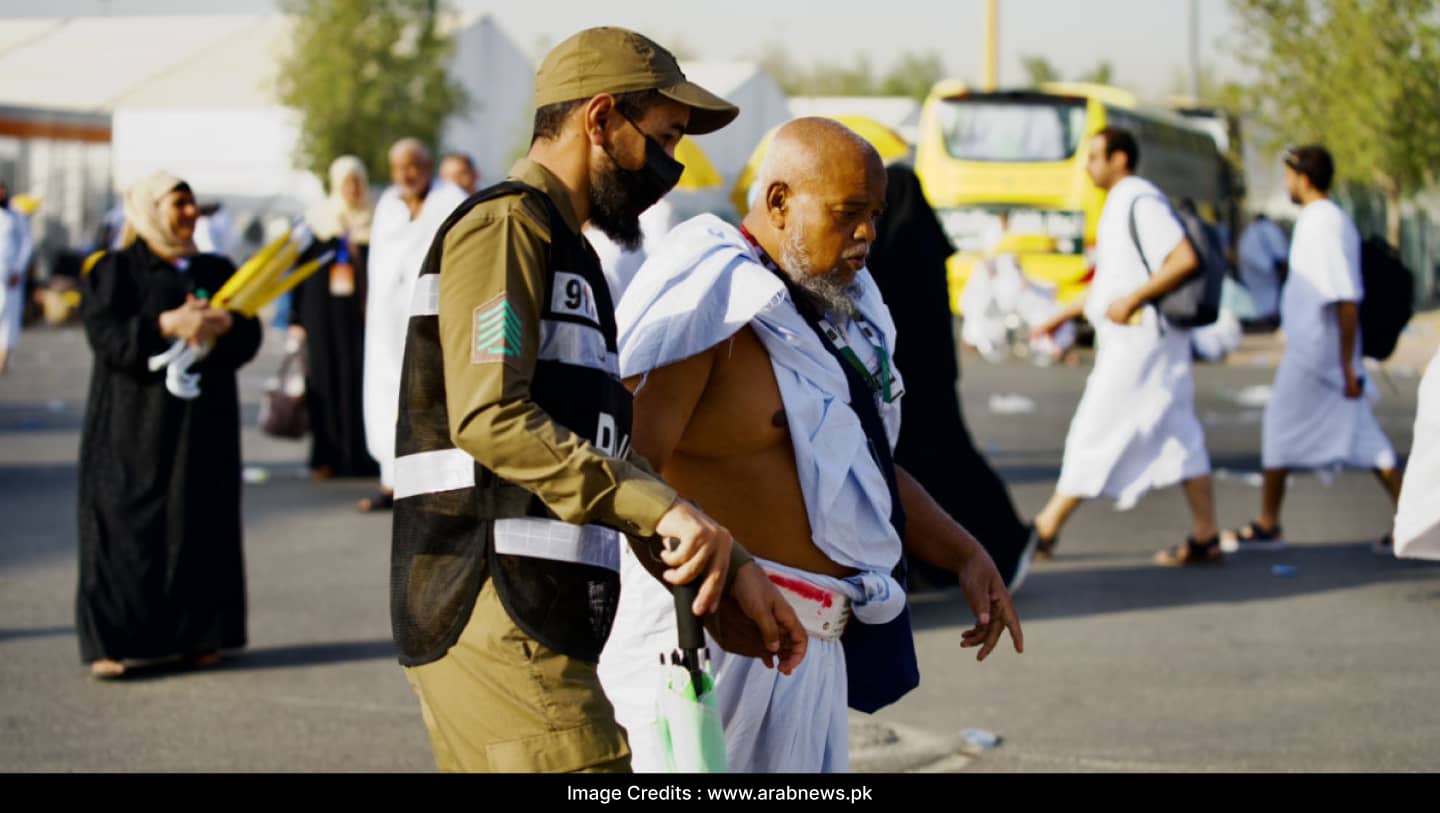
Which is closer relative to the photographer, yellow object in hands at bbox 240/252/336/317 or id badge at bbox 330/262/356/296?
yellow object in hands at bbox 240/252/336/317

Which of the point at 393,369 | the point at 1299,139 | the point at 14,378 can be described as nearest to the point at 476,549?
the point at 393,369

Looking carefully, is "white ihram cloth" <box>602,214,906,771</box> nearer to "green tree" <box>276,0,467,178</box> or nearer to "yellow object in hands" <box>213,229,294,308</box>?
"yellow object in hands" <box>213,229,294,308</box>

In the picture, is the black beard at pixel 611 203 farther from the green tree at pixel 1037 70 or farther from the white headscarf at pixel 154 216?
the green tree at pixel 1037 70

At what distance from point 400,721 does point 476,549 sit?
3.67 m

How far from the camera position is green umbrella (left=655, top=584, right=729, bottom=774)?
3.06 metres

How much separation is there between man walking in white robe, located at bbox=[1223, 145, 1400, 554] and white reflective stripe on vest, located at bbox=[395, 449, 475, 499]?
751cm

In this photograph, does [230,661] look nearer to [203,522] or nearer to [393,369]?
[203,522]

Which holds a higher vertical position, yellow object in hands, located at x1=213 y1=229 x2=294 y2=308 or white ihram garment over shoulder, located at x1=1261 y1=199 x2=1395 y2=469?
yellow object in hands, located at x1=213 y1=229 x2=294 y2=308

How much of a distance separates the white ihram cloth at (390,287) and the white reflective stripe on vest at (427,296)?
23.5ft

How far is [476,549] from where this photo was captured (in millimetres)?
3256

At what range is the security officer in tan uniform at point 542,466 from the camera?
10.1 ft

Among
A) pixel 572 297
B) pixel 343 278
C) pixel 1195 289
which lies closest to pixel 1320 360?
pixel 1195 289

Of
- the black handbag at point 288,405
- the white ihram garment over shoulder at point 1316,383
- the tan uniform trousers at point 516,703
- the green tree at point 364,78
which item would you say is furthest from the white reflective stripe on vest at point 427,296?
the green tree at point 364,78

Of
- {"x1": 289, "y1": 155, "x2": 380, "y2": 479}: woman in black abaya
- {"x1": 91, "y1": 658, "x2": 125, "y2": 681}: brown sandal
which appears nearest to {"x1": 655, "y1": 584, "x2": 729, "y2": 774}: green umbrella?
{"x1": 91, "y1": 658, "x2": 125, "y2": 681}: brown sandal
